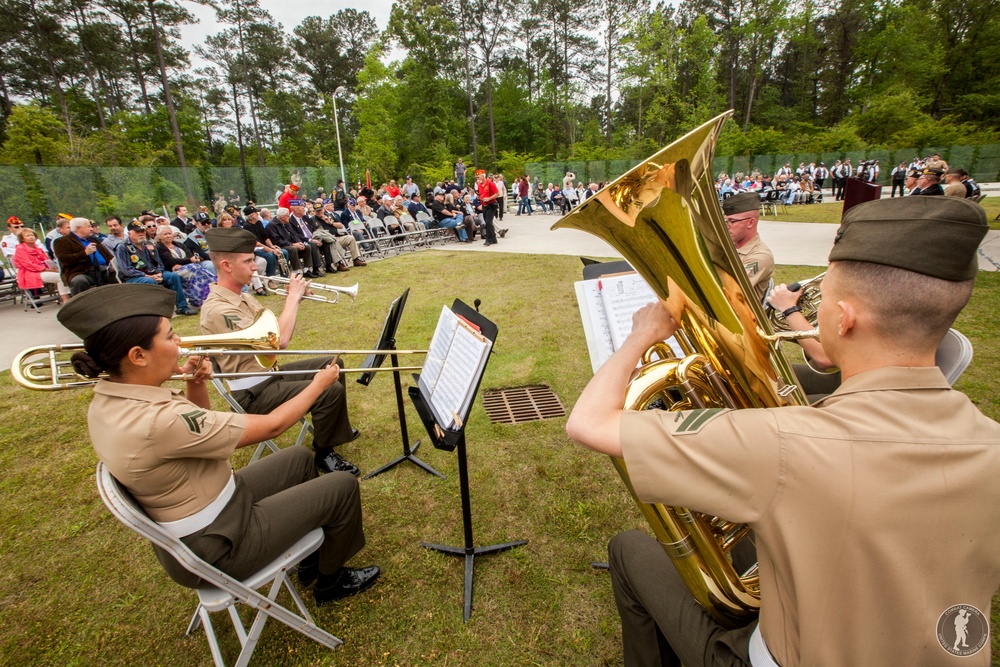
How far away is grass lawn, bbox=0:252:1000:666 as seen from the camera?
243cm

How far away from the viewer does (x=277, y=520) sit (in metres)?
2.21

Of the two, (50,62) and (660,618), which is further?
(50,62)

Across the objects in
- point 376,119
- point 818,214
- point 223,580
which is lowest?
point 223,580

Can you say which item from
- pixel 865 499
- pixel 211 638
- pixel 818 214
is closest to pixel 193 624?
pixel 211 638

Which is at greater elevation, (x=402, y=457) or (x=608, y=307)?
(x=608, y=307)

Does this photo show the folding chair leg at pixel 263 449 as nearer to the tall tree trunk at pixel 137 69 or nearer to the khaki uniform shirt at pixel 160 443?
the khaki uniform shirt at pixel 160 443

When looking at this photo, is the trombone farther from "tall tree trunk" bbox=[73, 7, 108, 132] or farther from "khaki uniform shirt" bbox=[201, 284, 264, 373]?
"tall tree trunk" bbox=[73, 7, 108, 132]

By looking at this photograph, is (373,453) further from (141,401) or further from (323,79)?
(323,79)

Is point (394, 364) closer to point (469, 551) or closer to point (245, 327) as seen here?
point (245, 327)

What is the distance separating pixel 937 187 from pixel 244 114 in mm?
49064

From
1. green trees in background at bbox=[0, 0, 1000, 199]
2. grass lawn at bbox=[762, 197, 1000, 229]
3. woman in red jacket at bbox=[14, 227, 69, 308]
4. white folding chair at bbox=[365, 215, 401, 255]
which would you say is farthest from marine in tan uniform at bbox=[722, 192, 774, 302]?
green trees in background at bbox=[0, 0, 1000, 199]

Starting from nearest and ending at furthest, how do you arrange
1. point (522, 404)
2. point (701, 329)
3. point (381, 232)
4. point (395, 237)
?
1. point (701, 329)
2. point (522, 404)
3. point (395, 237)
4. point (381, 232)

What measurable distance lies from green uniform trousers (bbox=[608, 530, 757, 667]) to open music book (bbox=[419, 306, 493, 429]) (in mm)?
879

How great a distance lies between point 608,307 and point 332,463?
8.53 ft
